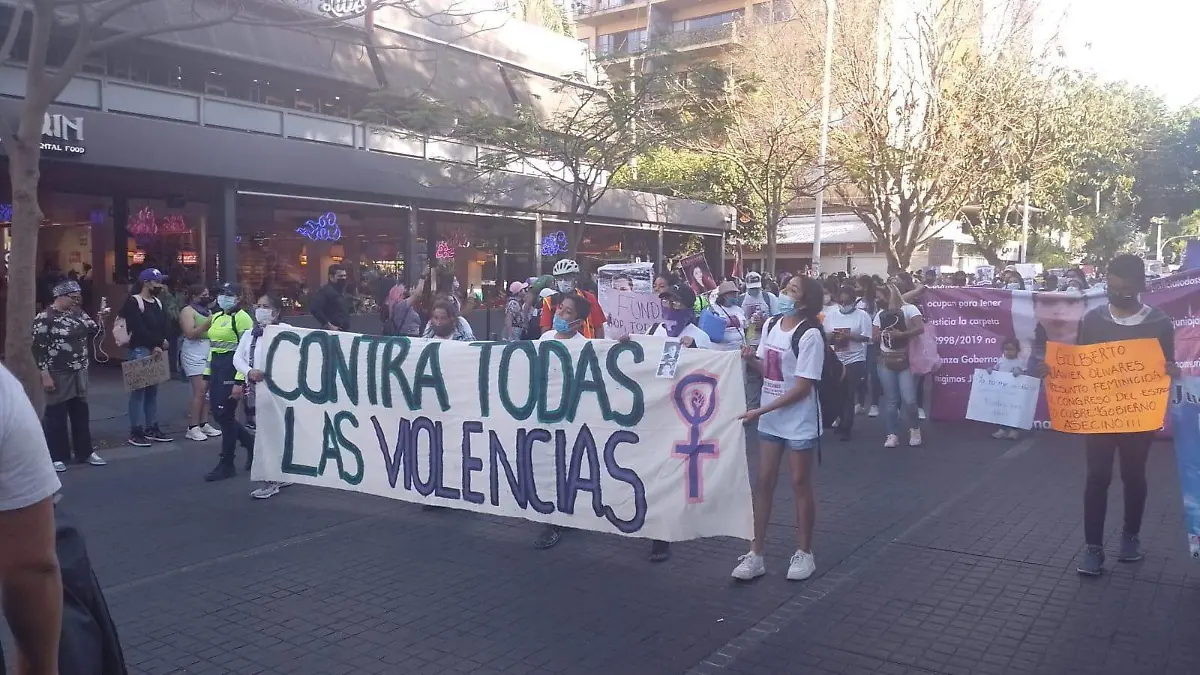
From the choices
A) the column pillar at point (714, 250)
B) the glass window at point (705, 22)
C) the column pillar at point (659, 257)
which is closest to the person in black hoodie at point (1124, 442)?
the column pillar at point (659, 257)

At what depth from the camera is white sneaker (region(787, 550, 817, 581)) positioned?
5590 mm

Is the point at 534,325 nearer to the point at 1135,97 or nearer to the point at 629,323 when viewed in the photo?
the point at 629,323

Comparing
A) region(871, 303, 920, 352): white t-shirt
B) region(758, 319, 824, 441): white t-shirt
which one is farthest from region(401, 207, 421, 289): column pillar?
region(758, 319, 824, 441): white t-shirt

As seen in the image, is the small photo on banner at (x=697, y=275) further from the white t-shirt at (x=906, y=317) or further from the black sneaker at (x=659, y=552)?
the black sneaker at (x=659, y=552)

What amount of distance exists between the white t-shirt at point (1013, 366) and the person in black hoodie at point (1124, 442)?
498cm

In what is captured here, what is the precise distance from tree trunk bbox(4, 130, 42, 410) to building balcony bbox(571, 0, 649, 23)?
4395 centimetres

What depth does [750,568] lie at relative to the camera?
5.58 meters

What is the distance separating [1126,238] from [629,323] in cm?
4179

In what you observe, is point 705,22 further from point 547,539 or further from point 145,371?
point 547,539

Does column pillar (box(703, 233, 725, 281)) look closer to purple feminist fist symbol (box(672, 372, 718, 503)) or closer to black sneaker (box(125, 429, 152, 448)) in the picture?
black sneaker (box(125, 429, 152, 448))

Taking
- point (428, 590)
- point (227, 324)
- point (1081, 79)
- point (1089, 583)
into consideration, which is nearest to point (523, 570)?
point (428, 590)

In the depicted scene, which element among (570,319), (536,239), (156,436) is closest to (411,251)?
(536,239)

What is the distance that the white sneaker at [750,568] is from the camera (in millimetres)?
5566

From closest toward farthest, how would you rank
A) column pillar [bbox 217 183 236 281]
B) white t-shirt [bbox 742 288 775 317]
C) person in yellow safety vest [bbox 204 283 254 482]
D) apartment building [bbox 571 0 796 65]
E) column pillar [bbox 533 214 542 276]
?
person in yellow safety vest [bbox 204 283 254 482] → white t-shirt [bbox 742 288 775 317] → column pillar [bbox 217 183 236 281] → column pillar [bbox 533 214 542 276] → apartment building [bbox 571 0 796 65]
